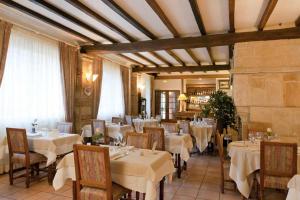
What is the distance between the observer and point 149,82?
12375 mm

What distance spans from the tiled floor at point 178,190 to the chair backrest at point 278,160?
32.9 inches

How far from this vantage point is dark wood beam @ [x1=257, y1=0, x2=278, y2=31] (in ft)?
11.8

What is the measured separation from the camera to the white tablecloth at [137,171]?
2.26 m

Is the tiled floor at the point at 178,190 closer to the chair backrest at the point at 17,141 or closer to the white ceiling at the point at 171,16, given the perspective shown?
the chair backrest at the point at 17,141

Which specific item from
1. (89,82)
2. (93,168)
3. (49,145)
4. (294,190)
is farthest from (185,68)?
(294,190)

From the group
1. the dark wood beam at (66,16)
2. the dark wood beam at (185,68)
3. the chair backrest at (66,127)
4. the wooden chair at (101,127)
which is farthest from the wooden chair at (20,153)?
the dark wood beam at (185,68)

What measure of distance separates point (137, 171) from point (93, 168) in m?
0.45

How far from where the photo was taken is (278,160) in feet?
9.09

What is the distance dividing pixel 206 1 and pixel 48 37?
3.79 meters

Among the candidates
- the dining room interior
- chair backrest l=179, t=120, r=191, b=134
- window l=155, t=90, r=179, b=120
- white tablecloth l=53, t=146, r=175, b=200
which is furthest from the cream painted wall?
white tablecloth l=53, t=146, r=175, b=200

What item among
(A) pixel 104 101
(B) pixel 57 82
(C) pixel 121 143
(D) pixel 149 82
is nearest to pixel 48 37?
(B) pixel 57 82

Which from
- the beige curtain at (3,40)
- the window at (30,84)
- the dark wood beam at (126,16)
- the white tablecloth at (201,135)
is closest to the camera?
the dark wood beam at (126,16)

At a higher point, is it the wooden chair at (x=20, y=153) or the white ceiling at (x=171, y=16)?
the white ceiling at (x=171, y=16)

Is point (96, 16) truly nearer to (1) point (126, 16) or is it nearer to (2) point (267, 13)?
(1) point (126, 16)
